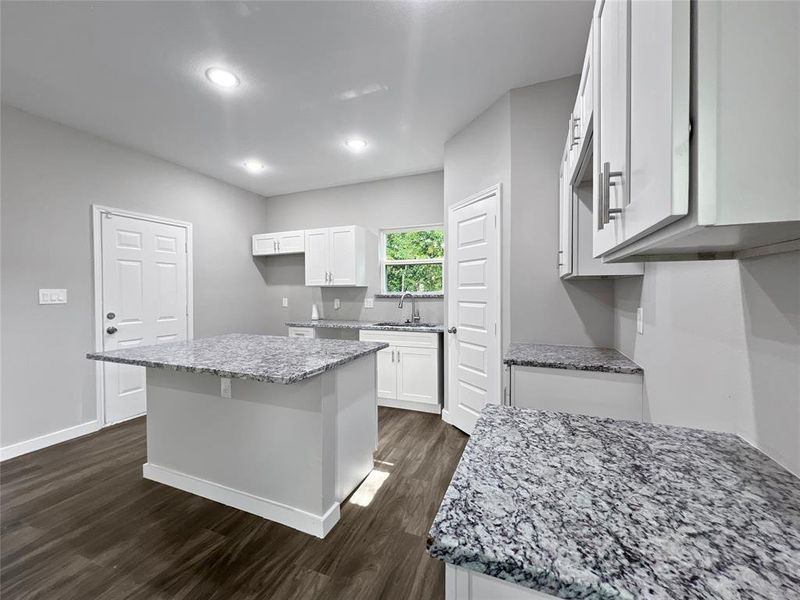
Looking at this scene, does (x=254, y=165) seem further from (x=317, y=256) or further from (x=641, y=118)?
(x=641, y=118)

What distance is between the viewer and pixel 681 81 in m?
0.47

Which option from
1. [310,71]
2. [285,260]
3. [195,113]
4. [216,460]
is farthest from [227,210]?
[216,460]

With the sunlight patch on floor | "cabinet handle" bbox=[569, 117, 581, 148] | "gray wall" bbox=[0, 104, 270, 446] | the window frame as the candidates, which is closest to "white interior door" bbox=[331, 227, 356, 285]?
the window frame

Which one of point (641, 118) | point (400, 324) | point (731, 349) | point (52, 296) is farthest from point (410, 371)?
point (52, 296)

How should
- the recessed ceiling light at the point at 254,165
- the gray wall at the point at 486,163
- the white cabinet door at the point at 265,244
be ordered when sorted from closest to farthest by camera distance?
the gray wall at the point at 486,163
the recessed ceiling light at the point at 254,165
the white cabinet door at the point at 265,244

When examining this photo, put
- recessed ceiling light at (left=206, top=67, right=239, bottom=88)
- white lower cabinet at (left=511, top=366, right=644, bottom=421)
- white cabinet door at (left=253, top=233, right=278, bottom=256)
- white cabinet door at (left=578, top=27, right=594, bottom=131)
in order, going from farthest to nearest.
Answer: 1. white cabinet door at (left=253, top=233, right=278, bottom=256)
2. recessed ceiling light at (left=206, top=67, right=239, bottom=88)
3. white lower cabinet at (left=511, top=366, right=644, bottom=421)
4. white cabinet door at (left=578, top=27, right=594, bottom=131)

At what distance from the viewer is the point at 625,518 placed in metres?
0.55

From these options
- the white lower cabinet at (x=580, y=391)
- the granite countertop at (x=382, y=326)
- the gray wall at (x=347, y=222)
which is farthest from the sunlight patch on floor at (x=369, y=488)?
the gray wall at (x=347, y=222)

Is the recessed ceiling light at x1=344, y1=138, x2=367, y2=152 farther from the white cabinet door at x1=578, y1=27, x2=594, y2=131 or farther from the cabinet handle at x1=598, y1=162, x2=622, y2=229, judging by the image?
the cabinet handle at x1=598, y1=162, x2=622, y2=229

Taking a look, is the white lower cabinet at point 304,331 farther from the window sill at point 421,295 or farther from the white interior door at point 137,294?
the white interior door at point 137,294

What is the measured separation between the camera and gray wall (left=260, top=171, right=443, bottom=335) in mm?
4152

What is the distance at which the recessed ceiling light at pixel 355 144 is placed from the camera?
3256 mm

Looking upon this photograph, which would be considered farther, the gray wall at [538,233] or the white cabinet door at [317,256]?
the white cabinet door at [317,256]

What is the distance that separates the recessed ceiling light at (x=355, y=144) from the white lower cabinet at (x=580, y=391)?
8.63 feet
